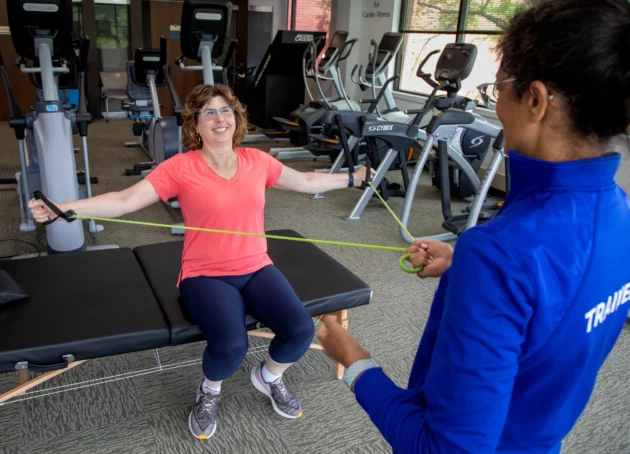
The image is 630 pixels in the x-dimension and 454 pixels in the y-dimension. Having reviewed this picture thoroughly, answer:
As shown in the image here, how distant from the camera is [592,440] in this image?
6.63 feet

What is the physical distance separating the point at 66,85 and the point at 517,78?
5.33m

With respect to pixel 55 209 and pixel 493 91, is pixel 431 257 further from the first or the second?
pixel 55 209

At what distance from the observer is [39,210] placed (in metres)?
1.69

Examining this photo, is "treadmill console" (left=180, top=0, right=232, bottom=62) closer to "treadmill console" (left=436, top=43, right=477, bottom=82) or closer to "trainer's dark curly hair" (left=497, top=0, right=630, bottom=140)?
"treadmill console" (left=436, top=43, right=477, bottom=82)

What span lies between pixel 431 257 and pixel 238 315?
0.98 meters

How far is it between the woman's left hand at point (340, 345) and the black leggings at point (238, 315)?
39.2 inches

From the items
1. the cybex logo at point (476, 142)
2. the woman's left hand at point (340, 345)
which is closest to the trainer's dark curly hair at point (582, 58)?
the woman's left hand at point (340, 345)

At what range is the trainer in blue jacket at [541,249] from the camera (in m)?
0.57

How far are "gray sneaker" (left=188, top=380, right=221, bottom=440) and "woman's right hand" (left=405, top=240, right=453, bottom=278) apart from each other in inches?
46.1

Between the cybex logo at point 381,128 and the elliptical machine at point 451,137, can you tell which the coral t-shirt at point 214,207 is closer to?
the elliptical machine at point 451,137

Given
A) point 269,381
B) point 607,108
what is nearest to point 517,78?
point 607,108

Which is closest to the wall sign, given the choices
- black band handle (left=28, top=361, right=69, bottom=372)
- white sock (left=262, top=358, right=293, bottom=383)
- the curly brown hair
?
the curly brown hair

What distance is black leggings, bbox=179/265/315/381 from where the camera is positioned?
6.03ft

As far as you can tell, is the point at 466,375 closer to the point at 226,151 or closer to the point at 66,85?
the point at 226,151
